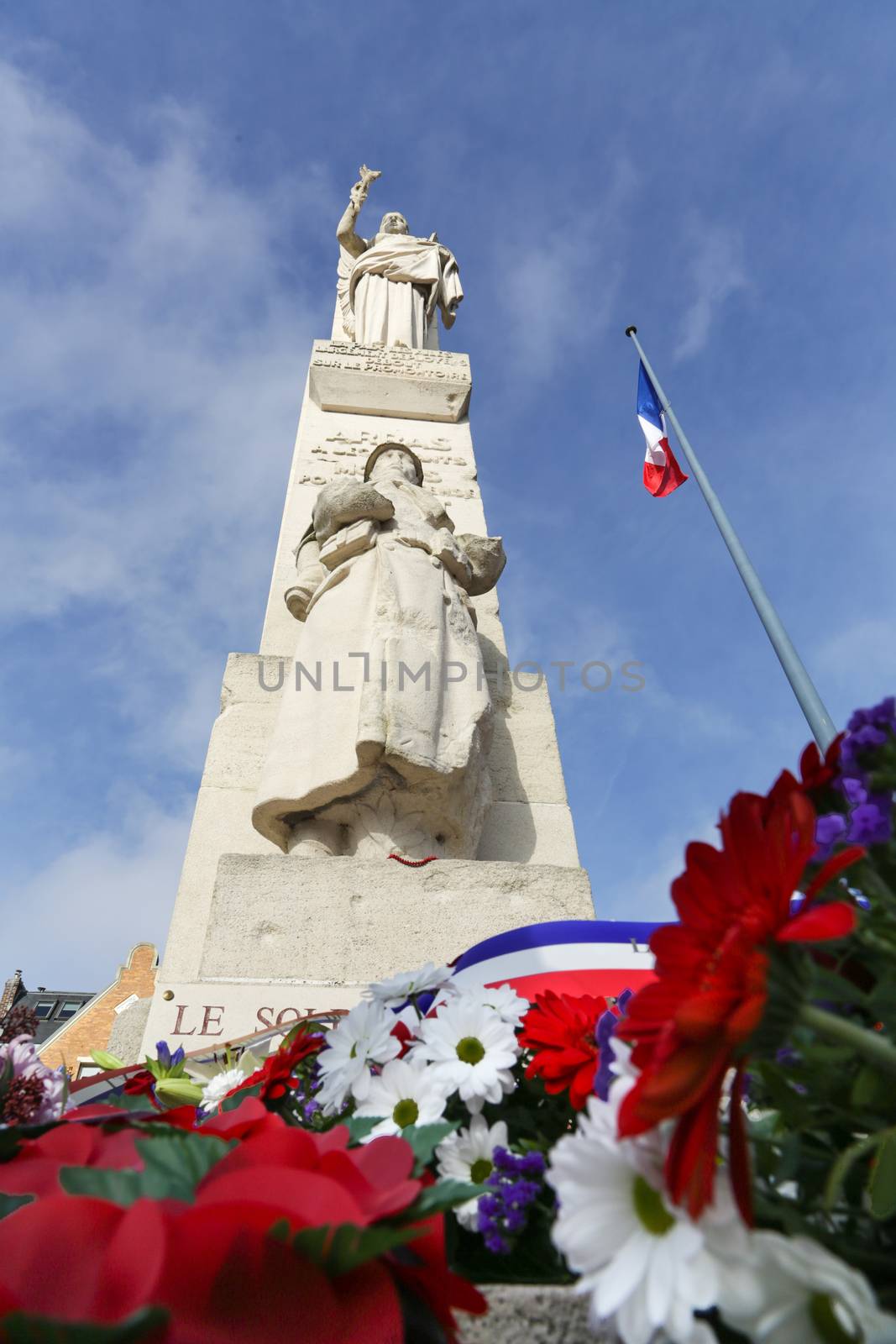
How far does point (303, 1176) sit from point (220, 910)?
234 centimetres

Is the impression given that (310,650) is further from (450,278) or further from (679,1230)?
(450,278)

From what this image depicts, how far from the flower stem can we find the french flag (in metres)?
7.66

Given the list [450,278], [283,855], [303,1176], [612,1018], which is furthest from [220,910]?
[450,278]

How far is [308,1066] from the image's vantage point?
140 centimetres

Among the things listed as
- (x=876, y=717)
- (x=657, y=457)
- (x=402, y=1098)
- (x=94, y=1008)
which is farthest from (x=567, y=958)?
(x=94, y=1008)

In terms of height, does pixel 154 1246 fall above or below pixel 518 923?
below

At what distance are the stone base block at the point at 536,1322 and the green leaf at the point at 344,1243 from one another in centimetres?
17

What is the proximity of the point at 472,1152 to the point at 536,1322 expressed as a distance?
31 cm

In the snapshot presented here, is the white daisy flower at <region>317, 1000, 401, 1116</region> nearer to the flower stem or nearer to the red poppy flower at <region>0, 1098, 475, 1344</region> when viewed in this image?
the red poppy flower at <region>0, 1098, 475, 1344</region>

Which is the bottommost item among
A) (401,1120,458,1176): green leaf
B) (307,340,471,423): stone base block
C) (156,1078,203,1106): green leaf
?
(401,1120,458,1176): green leaf

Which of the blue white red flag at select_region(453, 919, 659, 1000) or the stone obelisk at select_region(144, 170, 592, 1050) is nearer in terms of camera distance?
the blue white red flag at select_region(453, 919, 659, 1000)

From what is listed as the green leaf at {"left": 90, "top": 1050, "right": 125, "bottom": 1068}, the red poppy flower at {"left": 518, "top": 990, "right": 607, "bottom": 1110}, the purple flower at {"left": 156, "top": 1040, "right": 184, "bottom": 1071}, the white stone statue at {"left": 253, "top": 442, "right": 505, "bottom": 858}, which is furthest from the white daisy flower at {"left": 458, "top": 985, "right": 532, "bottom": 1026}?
the white stone statue at {"left": 253, "top": 442, "right": 505, "bottom": 858}

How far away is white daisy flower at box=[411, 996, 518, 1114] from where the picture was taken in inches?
40.8

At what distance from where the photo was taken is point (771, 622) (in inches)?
213
